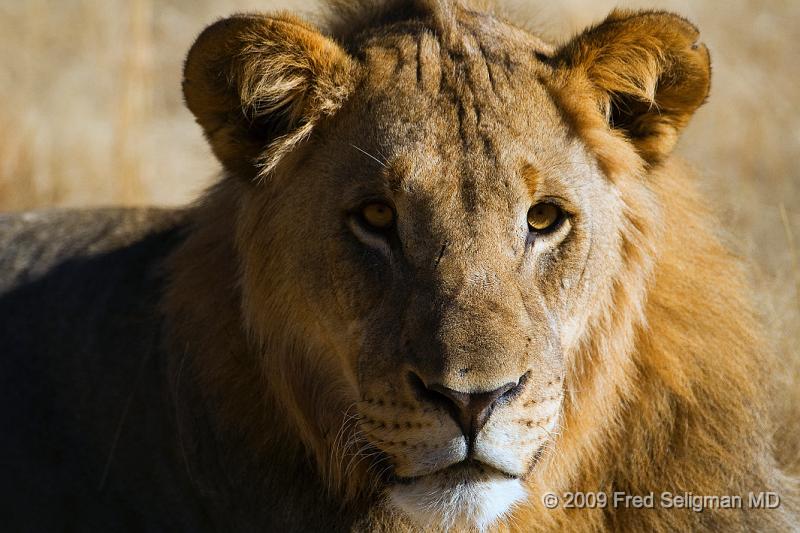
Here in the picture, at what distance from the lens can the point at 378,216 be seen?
3525 millimetres

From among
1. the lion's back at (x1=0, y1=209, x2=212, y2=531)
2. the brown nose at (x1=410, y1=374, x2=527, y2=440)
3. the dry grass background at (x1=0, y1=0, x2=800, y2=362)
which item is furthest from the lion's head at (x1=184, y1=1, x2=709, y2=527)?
the dry grass background at (x1=0, y1=0, x2=800, y2=362)

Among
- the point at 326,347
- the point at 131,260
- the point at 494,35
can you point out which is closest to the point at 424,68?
the point at 494,35

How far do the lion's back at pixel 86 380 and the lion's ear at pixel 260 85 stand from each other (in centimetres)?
91

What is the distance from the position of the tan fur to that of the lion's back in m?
0.54

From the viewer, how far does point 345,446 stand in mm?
3611

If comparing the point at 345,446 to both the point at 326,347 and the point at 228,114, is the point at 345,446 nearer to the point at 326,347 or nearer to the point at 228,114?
the point at 326,347

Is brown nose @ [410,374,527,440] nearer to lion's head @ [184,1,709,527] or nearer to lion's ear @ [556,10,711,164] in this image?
lion's head @ [184,1,709,527]

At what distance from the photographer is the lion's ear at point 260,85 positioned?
359 centimetres

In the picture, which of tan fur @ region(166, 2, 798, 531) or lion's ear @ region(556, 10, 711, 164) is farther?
lion's ear @ region(556, 10, 711, 164)

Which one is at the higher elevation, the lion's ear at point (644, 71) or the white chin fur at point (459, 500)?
the lion's ear at point (644, 71)

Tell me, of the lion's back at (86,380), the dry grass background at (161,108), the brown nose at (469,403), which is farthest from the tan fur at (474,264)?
the dry grass background at (161,108)

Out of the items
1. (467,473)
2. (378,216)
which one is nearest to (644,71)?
(378,216)

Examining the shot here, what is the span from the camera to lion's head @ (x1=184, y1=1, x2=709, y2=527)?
10.5ft

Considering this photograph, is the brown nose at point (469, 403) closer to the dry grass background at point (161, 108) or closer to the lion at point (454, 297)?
the lion at point (454, 297)
